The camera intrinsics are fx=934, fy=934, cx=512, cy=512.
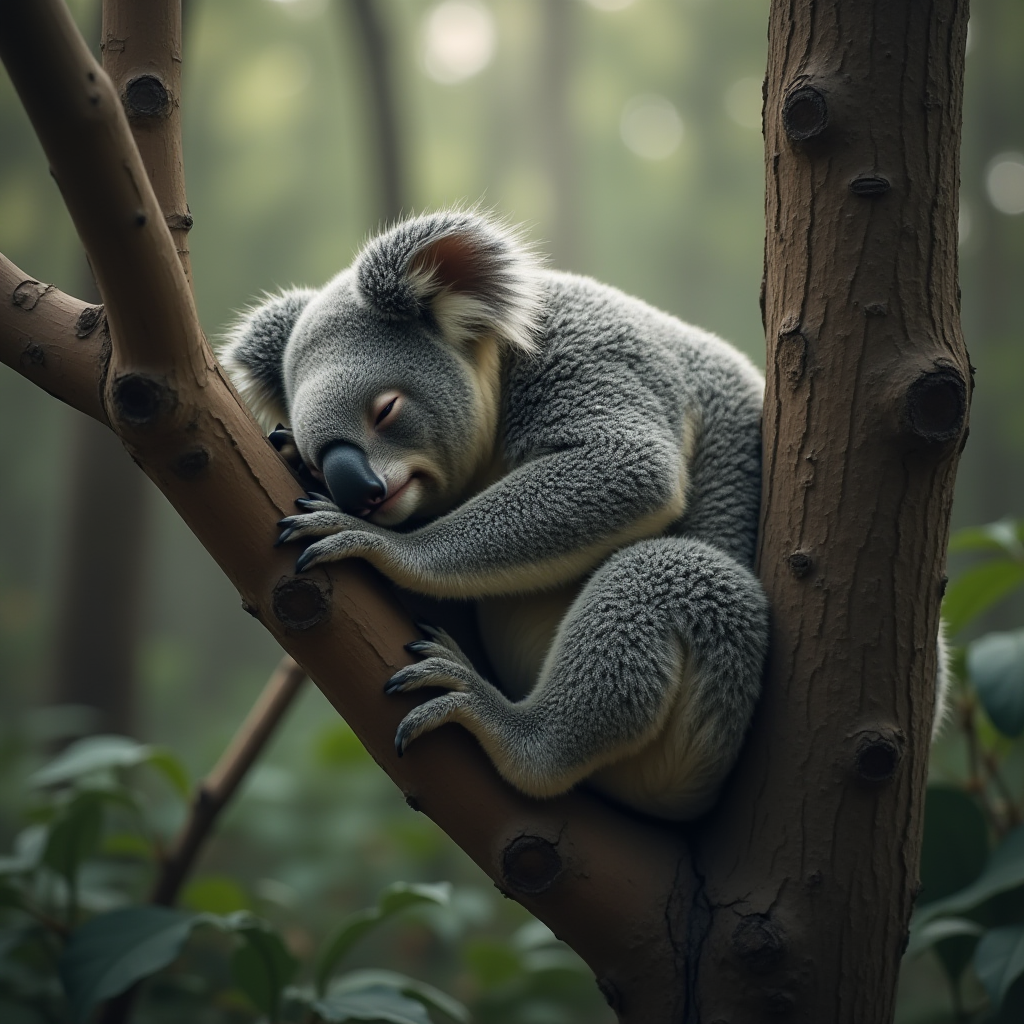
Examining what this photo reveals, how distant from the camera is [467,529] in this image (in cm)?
167

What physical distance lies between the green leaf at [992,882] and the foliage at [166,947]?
993 mm

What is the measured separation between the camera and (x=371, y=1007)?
1922 mm

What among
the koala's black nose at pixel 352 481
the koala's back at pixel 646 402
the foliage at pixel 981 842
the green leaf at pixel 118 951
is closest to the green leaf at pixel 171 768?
the green leaf at pixel 118 951

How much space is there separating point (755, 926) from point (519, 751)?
452mm

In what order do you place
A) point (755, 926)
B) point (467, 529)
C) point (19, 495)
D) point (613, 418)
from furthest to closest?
1. point (19, 495)
2. point (613, 418)
3. point (467, 529)
4. point (755, 926)

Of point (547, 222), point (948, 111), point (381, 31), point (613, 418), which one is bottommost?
point (613, 418)

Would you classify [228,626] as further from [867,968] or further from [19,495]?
[867,968]

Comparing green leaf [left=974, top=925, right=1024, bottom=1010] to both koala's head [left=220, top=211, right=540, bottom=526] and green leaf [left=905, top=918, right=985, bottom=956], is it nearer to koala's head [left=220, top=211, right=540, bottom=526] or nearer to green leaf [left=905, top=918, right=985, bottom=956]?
green leaf [left=905, top=918, right=985, bottom=956]

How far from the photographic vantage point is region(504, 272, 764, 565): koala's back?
1853mm

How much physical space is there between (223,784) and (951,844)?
1.69m

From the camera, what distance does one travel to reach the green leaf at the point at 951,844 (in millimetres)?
2082

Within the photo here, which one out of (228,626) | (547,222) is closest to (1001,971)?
(547,222)

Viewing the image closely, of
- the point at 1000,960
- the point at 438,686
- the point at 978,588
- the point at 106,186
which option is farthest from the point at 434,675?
the point at 978,588

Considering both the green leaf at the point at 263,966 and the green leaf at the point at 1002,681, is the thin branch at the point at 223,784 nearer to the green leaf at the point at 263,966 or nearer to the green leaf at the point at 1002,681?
the green leaf at the point at 263,966
